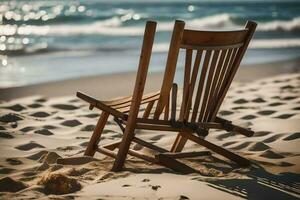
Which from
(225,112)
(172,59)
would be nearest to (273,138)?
(225,112)

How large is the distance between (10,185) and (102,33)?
16654 millimetres

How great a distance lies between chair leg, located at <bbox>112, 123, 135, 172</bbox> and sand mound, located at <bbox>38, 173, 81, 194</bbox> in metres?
0.38

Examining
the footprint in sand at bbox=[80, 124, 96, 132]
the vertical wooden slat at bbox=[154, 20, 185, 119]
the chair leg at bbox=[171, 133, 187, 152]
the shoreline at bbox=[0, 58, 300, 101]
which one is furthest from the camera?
the shoreline at bbox=[0, 58, 300, 101]

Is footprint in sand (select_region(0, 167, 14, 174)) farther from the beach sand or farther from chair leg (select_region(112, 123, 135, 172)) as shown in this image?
chair leg (select_region(112, 123, 135, 172))

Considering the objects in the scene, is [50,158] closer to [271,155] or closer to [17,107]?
[271,155]

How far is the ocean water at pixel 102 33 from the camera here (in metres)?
11.0

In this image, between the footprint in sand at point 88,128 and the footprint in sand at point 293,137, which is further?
the footprint in sand at point 88,128

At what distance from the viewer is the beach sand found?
3.37 m

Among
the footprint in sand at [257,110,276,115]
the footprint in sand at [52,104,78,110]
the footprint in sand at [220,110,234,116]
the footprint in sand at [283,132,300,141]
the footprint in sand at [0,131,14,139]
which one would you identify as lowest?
the footprint in sand at [0,131,14,139]

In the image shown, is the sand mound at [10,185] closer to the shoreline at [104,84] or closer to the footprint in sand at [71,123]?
the footprint in sand at [71,123]

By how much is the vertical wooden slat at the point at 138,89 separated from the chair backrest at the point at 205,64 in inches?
5.8

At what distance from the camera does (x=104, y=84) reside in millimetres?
8773

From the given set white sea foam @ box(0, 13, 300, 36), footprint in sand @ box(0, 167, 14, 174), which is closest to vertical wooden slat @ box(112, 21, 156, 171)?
footprint in sand @ box(0, 167, 14, 174)

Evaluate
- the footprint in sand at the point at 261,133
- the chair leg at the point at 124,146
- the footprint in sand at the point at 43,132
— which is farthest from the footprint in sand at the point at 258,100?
Answer: the chair leg at the point at 124,146
